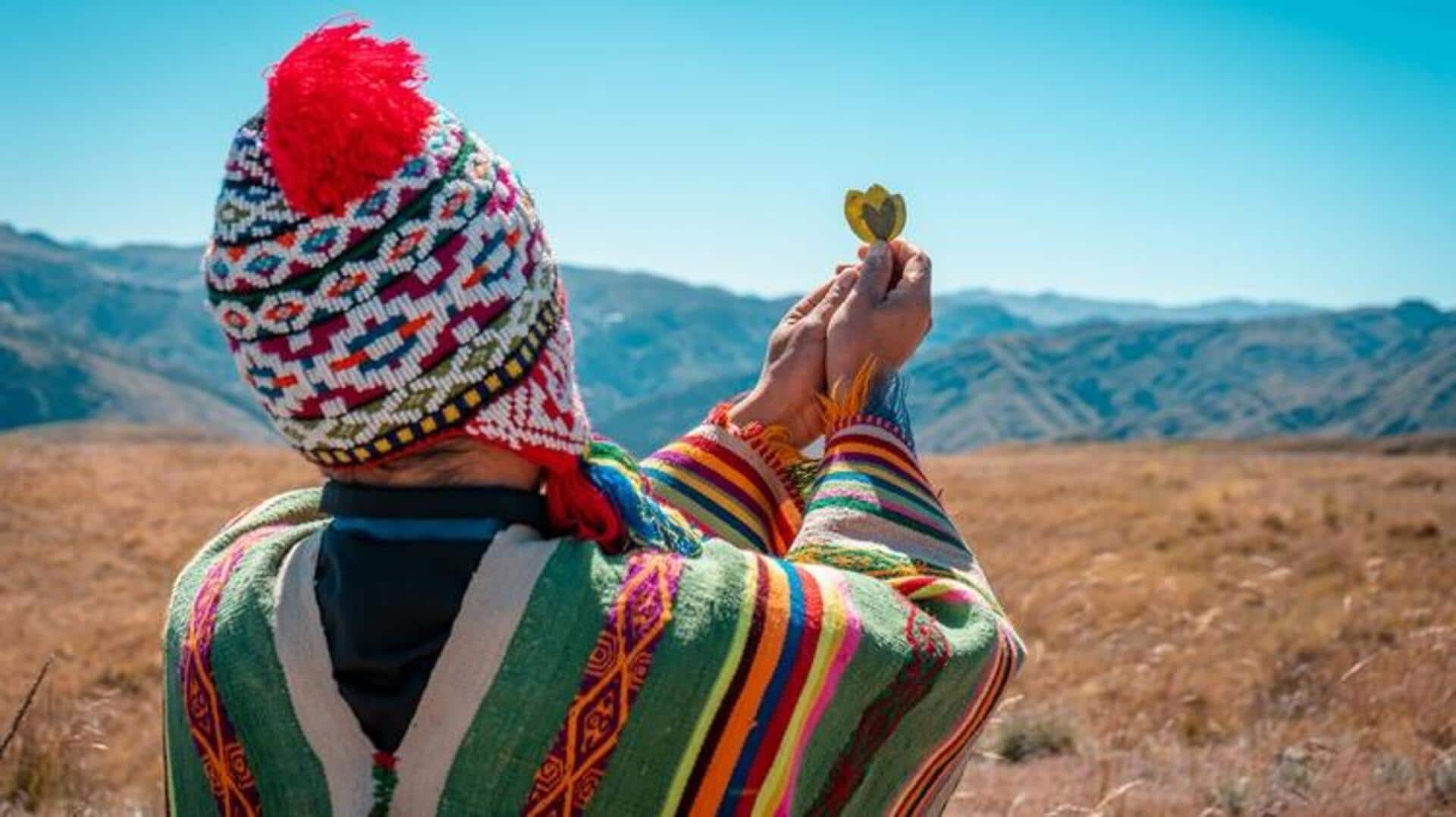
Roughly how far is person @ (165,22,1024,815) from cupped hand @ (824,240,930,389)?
21.5 inches

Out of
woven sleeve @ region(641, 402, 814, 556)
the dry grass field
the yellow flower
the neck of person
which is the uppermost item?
the yellow flower

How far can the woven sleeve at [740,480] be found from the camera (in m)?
2.21

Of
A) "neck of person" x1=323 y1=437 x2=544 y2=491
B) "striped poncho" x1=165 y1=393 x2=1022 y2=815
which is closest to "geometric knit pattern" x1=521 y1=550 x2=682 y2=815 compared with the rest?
"striped poncho" x1=165 y1=393 x2=1022 y2=815

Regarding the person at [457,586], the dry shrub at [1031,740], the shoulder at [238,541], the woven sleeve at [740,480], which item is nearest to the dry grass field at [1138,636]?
the dry shrub at [1031,740]

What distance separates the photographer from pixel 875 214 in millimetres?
2334

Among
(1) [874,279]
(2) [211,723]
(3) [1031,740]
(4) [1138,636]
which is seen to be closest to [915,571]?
(1) [874,279]

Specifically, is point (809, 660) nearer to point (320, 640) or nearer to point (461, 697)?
point (461, 697)

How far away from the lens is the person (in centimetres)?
148

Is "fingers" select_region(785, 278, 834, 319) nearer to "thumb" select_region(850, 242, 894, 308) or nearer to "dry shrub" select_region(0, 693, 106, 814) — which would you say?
→ "thumb" select_region(850, 242, 894, 308)

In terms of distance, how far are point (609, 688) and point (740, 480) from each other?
2.63ft

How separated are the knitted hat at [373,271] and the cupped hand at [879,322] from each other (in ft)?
2.35

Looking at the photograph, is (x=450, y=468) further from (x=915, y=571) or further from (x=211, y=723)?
(x=915, y=571)

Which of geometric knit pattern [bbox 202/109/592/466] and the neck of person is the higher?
geometric knit pattern [bbox 202/109/592/466]

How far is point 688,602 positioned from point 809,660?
177 mm
